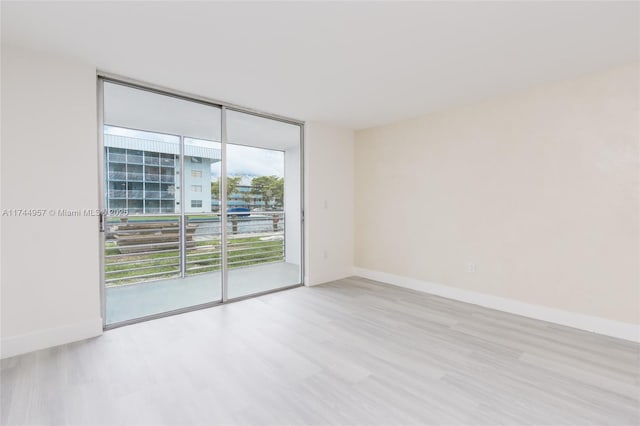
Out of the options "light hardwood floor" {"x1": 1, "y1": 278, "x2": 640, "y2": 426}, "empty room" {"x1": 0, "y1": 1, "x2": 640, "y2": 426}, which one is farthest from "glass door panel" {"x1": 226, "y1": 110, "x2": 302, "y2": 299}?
"light hardwood floor" {"x1": 1, "y1": 278, "x2": 640, "y2": 426}

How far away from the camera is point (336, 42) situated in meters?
2.24

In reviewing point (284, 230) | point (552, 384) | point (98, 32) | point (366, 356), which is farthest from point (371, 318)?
point (98, 32)

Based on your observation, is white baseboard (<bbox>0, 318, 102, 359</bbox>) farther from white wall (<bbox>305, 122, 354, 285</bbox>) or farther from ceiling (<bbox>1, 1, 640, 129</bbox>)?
white wall (<bbox>305, 122, 354, 285</bbox>)

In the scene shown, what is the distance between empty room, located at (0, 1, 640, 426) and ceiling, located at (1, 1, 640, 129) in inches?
0.9

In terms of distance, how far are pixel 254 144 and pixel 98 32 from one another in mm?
3138

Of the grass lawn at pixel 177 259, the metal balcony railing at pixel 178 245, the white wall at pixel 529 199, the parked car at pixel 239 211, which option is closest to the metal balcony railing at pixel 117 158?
the metal balcony railing at pixel 178 245

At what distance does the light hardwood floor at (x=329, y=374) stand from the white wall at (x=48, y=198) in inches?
11.0

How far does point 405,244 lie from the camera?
14.4 feet

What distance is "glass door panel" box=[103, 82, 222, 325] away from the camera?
3377mm

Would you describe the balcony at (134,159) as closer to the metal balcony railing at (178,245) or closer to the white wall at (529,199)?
the metal balcony railing at (178,245)

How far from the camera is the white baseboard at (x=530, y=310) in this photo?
8.75 ft

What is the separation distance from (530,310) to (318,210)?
9.38 ft

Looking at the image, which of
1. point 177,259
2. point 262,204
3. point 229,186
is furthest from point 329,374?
point 177,259

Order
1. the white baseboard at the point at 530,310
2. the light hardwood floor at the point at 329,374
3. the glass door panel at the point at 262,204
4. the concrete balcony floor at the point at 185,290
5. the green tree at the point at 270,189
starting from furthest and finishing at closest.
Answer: the green tree at the point at 270,189
the glass door panel at the point at 262,204
the concrete balcony floor at the point at 185,290
the white baseboard at the point at 530,310
the light hardwood floor at the point at 329,374
